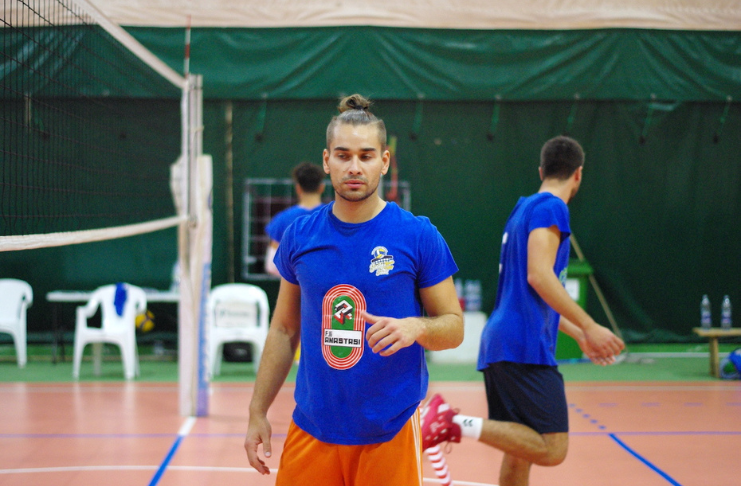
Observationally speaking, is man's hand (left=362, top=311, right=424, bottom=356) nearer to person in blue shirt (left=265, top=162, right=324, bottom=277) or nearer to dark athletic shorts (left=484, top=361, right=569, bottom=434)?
dark athletic shorts (left=484, top=361, right=569, bottom=434)

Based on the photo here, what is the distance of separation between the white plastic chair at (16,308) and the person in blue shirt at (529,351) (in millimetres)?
6351

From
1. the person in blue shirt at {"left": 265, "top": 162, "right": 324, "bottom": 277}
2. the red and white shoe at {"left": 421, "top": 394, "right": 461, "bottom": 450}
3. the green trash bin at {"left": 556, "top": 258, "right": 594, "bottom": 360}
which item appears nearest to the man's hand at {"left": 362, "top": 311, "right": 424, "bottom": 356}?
the red and white shoe at {"left": 421, "top": 394, "right": 461, "bottom": 450}

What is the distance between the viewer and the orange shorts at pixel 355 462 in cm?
206

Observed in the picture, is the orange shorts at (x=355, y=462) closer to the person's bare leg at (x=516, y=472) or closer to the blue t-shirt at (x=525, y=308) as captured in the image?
the blue t-shirt at (x=525, y=308)

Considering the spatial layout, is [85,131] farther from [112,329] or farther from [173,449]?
[173,449]

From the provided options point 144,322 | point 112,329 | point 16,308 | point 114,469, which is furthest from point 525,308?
point 16,308

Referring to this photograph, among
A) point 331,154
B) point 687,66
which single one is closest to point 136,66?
point 687,66

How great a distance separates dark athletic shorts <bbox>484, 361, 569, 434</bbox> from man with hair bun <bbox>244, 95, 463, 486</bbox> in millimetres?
1078

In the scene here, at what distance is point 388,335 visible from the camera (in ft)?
5.87

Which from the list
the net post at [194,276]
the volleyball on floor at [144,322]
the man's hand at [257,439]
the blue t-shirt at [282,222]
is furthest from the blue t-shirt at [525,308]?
the volleyball on floor at [144,322]

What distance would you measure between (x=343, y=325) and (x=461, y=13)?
7.63 meters

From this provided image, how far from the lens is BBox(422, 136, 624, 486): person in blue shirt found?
10.0ft

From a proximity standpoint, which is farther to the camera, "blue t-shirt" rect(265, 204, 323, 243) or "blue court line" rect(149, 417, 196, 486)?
"blue t-shirt" rect(265, 204, 323, 243)

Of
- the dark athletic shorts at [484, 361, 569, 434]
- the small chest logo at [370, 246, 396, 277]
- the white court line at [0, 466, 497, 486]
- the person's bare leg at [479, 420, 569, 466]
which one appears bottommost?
the white court line at [0, 466, 497, 486]
